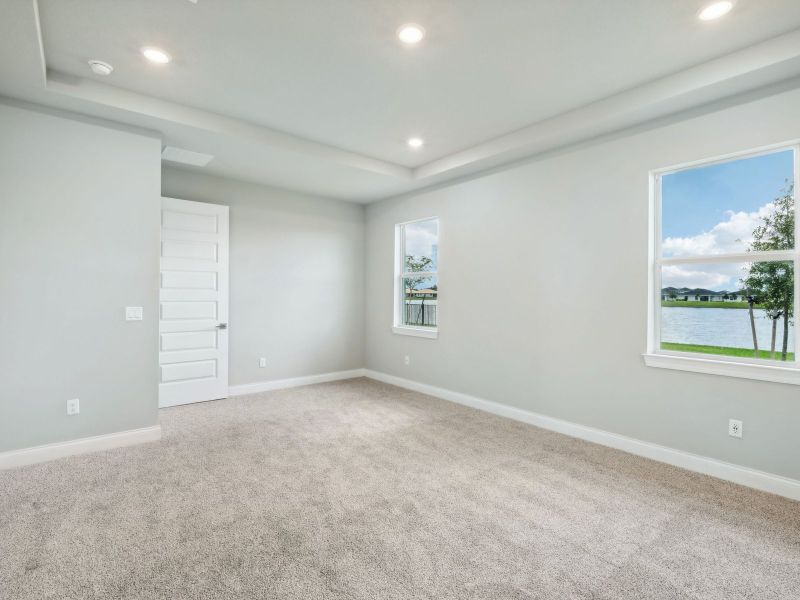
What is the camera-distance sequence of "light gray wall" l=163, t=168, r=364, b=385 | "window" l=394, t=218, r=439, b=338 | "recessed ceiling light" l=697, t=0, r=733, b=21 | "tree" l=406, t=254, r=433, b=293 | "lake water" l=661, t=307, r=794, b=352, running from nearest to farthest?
"recessed ceiling light" l=697, t=0, r=733, b=21
"lake water" l=661, t=307, r=794, b=352
"light gray wall" l=163, t=168, r=364, b=385
"window" l=394, t=218, r=439, b=338
"tree" l=406, t=254, r=433, b=293

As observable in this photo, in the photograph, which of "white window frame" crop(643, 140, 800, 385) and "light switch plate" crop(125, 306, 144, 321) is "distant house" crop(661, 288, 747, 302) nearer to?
"white window frame" crop(643, 140, 800, 385)

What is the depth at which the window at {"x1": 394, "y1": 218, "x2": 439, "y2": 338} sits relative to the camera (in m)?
5.32

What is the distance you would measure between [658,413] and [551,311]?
3.94 ft

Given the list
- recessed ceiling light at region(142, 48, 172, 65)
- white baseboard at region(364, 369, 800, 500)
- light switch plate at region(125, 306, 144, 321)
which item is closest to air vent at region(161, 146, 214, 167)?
recessed ceiling light at region(142, 48, 172, 65)

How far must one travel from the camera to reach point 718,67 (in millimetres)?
2625

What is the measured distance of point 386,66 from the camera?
277 cm

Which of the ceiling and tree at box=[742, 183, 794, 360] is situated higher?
the ceiling

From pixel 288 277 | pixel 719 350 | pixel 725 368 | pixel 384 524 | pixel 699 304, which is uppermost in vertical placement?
pixel 288 277

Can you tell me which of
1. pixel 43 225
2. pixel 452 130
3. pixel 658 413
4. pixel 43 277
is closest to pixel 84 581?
pixel 43 277

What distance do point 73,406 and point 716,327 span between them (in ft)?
16.3

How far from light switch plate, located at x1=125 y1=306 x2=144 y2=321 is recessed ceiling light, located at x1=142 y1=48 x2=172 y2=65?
1903mm

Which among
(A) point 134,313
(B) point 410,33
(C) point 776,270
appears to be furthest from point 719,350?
(A) point 134,313

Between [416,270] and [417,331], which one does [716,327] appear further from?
[416,270]

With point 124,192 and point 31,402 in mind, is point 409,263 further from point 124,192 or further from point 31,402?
Answer: point 31,402
